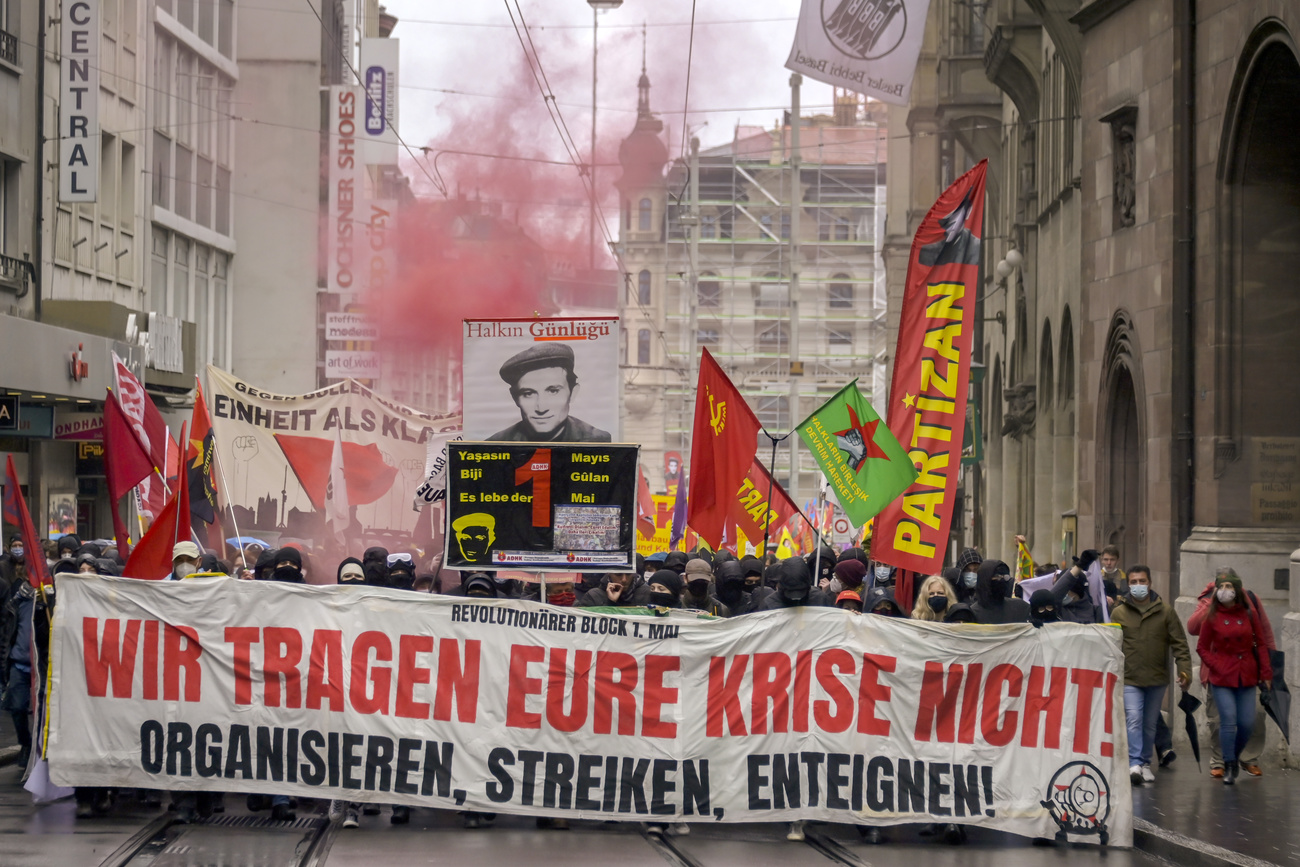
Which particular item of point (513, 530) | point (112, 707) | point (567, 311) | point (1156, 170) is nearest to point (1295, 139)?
point (1156, 170)

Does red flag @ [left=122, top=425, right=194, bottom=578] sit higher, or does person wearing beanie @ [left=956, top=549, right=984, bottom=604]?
red flag @ [left=122, top=425, right=194, bottom=578]

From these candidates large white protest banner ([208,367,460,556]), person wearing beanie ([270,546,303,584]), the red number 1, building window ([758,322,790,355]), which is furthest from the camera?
building window ([758,322,790,355])

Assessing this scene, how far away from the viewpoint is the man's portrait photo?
14.5 metres

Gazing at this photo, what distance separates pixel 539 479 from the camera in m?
11.1

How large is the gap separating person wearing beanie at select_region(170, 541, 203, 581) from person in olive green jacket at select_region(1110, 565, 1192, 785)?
6667 millimetres

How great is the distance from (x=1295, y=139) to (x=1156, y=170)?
5.87ft

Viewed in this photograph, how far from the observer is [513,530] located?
1113cm

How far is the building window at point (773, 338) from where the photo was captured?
77.1 metres

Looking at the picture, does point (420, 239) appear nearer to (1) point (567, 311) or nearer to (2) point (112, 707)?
(1) point (567, 311)

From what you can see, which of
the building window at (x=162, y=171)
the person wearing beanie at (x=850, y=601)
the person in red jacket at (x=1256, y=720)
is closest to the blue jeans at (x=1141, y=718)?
the person in red jacket at (x=1256, y=720)

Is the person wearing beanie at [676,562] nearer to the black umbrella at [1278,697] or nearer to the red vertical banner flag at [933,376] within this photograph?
the red vertical banner flag at [933,376]

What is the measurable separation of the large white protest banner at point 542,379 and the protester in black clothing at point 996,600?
3860 mm

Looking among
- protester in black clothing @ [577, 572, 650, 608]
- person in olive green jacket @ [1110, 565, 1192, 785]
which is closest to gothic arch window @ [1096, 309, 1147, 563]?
person in olive green jacket @ [1110, 565, 1192, 785]

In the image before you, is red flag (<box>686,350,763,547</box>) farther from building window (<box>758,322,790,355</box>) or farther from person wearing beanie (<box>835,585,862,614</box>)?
building window (<box>758,322,790,355</box>)
